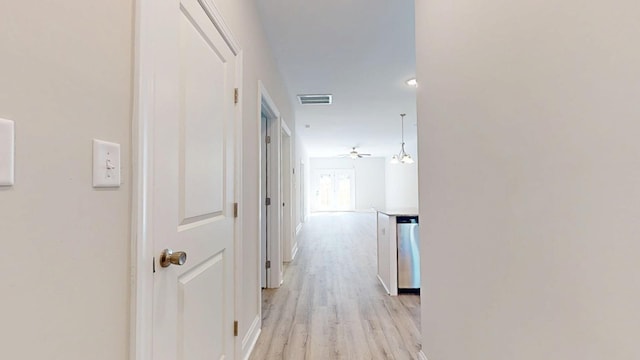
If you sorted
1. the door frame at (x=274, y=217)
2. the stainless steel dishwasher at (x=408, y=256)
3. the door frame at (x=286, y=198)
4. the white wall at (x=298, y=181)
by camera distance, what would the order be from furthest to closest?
the white wall at (x=298, y=181)
the door frame at (x=286, y=198)
the door frame at (x=274, y=217)
the stainless steel dishwasher at (x=408, y=256)

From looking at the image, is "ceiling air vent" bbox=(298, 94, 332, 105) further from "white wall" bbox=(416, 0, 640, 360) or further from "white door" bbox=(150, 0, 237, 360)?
"white wall" bbox=(416, 0, 640, 360)

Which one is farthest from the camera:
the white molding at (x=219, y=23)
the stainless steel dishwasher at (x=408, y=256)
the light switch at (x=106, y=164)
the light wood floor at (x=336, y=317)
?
the stainless steel dishwasher at (x=408, y=256)

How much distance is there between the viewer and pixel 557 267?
33.3 inches

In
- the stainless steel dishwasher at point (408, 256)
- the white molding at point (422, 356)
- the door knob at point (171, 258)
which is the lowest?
the white molding at point (422, 356)

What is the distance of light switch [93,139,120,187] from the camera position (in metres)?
0.81

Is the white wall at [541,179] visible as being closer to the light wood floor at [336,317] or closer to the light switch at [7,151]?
the light wood floor at [336,317]

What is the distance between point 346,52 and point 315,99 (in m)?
1.72

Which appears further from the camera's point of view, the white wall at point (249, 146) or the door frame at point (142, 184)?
the white wall at point (249, 146)

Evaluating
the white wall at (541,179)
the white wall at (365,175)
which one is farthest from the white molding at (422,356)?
the white wall at (365,175)

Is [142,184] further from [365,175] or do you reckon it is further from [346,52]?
[365,175]

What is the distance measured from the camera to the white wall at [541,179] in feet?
2.20

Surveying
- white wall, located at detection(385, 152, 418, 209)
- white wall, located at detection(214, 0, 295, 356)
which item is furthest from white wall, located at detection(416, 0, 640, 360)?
white wall, located at detection(385, 152, 418, 209)

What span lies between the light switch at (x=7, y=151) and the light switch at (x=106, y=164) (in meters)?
0.21

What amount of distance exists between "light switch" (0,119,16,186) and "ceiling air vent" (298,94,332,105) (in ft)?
14.5
